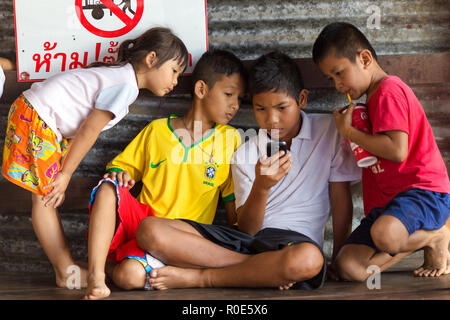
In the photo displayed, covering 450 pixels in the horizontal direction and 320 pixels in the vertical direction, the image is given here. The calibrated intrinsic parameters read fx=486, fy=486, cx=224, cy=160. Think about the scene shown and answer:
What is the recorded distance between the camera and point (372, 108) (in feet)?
6.90

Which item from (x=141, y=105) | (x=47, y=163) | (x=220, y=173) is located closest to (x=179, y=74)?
(x=141, y=105)

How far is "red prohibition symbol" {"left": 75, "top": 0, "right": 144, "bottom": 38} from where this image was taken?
2.45m

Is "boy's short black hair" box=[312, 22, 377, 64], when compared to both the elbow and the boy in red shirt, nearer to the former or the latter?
the boy in red shirt

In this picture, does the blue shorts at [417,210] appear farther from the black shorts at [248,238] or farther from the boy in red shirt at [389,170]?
the black shorts at [248,238]

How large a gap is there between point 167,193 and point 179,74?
1.96 feet

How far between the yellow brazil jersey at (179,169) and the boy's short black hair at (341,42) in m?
0.61

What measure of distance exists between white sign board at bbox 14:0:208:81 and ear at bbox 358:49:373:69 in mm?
773

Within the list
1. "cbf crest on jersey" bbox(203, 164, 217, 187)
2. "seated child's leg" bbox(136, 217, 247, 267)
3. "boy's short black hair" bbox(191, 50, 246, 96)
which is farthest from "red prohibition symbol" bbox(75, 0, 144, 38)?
"seated child's leg" bbox(136, 217, 247, 267)

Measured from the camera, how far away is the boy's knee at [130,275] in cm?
197

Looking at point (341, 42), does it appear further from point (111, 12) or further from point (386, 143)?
point (111, 12)

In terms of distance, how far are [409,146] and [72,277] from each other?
1567 mm

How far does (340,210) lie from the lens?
2234 millimetres

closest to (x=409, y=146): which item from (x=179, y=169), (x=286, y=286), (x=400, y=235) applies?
(x=400, y=235)

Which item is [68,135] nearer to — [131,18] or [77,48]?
[77,48]
